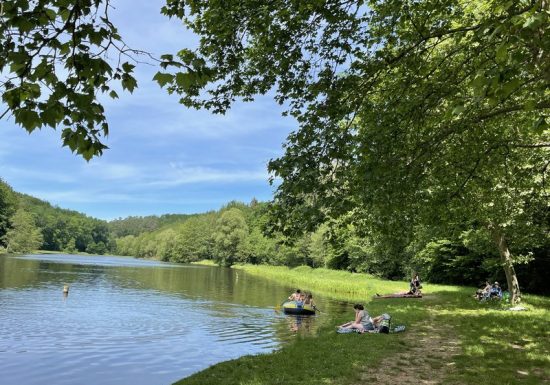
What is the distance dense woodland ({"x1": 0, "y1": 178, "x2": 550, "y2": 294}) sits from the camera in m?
15.5

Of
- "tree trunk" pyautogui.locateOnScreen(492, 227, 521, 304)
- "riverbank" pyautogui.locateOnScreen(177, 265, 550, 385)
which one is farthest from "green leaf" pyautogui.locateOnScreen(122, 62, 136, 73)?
"tree trunk" pyautogui.locateOnScreen(492, 227, 521, 304)

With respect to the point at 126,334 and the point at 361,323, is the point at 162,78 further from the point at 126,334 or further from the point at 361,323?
the point at 126,334

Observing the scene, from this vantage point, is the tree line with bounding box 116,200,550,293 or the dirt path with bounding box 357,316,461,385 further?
the tree line with bounding box 116,200,550,293

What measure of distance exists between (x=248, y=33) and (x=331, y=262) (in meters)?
67.9

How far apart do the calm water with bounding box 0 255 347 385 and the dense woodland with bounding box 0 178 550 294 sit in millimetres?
5243

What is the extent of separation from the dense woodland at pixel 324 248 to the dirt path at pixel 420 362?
3.09m

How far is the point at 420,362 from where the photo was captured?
471 inches

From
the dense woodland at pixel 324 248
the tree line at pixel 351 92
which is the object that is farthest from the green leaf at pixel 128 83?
the dense woodland at pixel 324 248

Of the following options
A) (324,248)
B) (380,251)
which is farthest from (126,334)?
(324,248)

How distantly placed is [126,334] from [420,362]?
14.7 metres

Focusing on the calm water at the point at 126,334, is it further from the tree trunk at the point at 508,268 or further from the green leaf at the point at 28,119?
the green leaf at the point at 28,119

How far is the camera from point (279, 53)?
1053cm

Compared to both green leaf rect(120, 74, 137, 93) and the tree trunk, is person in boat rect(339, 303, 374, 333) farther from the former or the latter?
green leaf rect(120, 74, 137, 93)

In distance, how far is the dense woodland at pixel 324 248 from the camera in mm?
15506
